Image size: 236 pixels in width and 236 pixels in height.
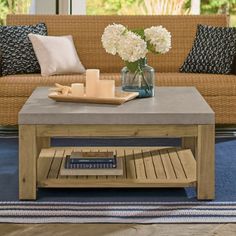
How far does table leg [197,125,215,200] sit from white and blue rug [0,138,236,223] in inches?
2.3

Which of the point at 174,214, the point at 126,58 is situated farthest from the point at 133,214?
the point at 126,58

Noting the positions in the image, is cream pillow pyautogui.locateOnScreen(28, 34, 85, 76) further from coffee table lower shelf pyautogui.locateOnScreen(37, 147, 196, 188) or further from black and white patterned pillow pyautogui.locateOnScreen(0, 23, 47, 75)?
coffee table lower shelf pyautogui.locateOnScreen(37, 147, 196, 188)

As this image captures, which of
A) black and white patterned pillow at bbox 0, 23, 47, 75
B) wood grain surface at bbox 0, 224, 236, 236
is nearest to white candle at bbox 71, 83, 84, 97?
wood grain surface at bbox 0, 224, 236, 236

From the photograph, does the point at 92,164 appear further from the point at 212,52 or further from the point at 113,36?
the point at 212,52

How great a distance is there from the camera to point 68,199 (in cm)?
338

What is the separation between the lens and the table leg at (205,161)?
10.8 feet

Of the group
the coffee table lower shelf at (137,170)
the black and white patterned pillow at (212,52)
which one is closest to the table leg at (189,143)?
the coffee table lower shelf at (137,170)

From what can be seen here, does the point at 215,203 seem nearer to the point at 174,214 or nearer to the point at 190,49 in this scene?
the point at 174,214

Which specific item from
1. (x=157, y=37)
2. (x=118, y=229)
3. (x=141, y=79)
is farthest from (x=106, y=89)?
(x=118, y=229)

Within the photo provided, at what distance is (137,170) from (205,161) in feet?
1.31

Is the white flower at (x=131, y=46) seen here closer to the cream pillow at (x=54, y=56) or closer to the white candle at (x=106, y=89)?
the white candle at (x=106, y=89)

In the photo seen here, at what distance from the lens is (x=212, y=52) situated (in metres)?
5.10

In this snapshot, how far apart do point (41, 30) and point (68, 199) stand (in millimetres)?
2118

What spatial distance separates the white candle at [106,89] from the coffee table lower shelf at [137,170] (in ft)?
1.13
